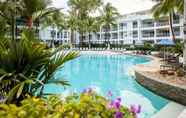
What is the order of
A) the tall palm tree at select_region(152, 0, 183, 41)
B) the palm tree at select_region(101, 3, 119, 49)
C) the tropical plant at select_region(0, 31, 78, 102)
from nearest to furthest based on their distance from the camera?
the tropical plant at select_region(0, 31, 78, 102) → the tall palm tree at select_region(152, 0, 183, 41) → the palm tree at select_region(101, 3, 119, 49)

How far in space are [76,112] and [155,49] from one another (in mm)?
41563

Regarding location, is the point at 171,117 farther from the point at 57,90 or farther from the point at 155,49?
the point at 155,49

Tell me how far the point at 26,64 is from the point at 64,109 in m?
1.49

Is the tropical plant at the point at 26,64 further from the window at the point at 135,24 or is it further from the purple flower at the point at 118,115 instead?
the window at the point at 135,24

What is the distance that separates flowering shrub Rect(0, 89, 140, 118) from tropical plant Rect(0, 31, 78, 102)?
1.02 m

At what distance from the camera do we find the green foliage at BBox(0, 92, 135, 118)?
8.52 feet

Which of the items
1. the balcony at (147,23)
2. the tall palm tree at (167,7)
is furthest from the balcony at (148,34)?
the tall palm tree at (167,7)

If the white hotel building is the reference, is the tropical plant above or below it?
below

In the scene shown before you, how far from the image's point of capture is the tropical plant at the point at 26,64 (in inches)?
154

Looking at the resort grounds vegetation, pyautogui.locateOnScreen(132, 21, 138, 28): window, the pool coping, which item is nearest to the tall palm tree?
the pool coping

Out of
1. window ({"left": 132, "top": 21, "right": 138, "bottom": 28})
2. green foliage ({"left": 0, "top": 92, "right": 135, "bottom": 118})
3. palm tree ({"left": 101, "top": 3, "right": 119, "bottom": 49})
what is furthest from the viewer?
window ({"left": 132, "top": 21, "right": 138, "bottom": 28})

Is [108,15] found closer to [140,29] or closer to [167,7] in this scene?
[140,29]

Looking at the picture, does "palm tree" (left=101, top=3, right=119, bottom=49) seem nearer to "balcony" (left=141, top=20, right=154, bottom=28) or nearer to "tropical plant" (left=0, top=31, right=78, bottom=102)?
"balcony" (left=141, top=20, right=154, bottom=28)

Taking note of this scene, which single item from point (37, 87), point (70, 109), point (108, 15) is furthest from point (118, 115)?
point (108, 15)
